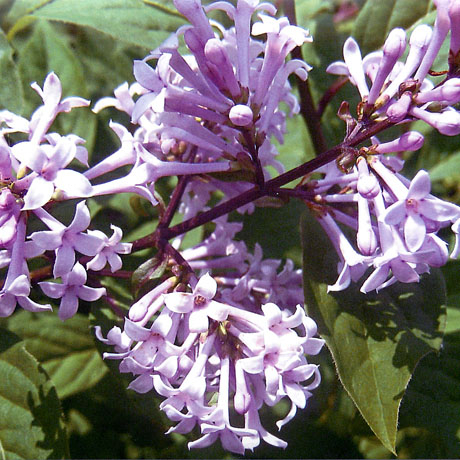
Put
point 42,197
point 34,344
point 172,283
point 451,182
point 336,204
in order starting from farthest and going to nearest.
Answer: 1. point 451,182
2. point 34,344
3. point 336,204
4. point 172,283
5. point 42,197

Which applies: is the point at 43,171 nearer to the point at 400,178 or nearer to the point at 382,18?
the point at 400,178

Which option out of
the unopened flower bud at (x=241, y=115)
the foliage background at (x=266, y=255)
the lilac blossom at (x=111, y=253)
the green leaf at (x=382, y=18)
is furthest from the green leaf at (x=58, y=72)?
the green leaf at (x=382, y=18)

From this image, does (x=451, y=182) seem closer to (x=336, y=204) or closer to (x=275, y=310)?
(x=336, y=204)

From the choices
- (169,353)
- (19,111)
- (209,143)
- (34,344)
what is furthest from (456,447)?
(19,111)

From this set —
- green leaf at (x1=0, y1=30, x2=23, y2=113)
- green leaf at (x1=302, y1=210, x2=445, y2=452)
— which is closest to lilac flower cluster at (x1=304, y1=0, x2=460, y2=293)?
green leaf at (x1=302, y1=210, x2=445, y2=452)

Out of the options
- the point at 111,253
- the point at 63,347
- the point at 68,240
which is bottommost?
the point at 63,347

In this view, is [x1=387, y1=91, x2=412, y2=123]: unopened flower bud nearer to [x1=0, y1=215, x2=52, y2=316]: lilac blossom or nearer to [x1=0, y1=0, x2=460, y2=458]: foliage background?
[x1=0, y1=0, x2=460, y2=458]: foliage background

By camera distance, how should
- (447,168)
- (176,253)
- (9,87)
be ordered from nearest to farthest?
(176,253), (9,87), (447,168)

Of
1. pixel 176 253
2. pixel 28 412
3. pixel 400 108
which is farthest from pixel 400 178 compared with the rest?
pixel 28 412
